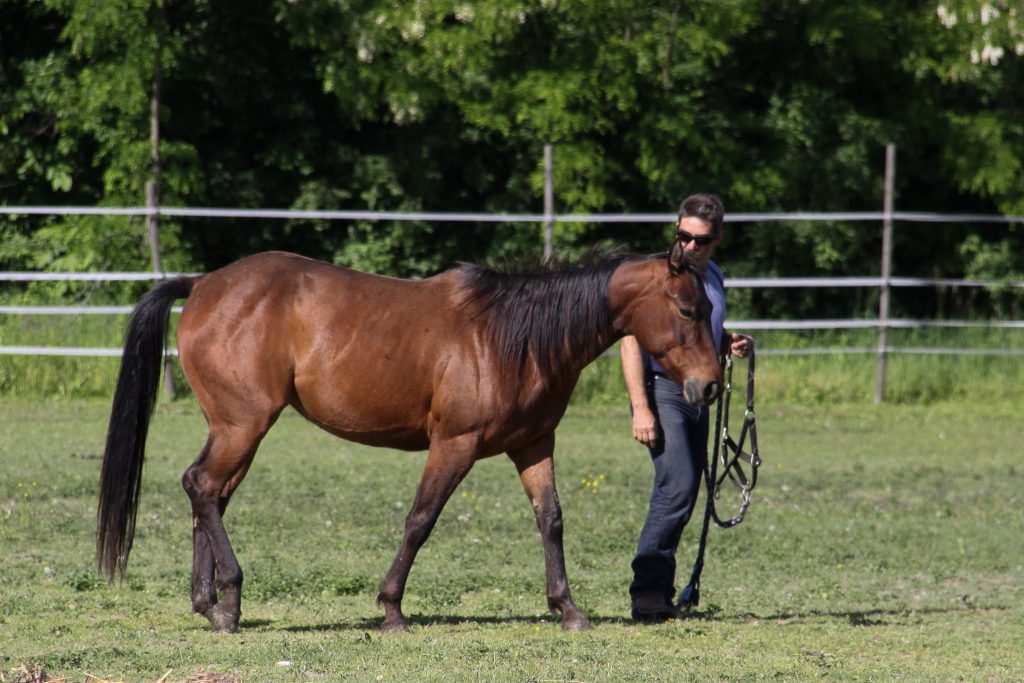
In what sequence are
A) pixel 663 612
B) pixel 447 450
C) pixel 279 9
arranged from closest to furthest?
pixel 447 450
pixel 663 612
pixel 279 9

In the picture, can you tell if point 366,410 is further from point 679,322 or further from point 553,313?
point 679,322

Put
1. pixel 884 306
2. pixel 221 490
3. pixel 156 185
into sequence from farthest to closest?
pixel 156 185, pixel 884 306, pixel 221 490

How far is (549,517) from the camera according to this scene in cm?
629

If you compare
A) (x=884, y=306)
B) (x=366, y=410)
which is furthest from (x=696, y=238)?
(x=884, y=306)

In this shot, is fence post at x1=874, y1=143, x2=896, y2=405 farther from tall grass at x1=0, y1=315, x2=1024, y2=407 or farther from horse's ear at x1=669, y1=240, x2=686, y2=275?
horse's ear at x1=669, y1=240, x2=686, y2=275

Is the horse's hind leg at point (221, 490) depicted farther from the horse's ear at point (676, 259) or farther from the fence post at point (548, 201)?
the fence post at point (548, 201)

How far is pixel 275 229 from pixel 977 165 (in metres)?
8.74

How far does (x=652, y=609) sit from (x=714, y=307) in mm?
1430

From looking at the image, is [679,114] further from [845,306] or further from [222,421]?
[222,421]

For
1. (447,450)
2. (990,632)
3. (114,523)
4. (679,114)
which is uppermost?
(679,114)

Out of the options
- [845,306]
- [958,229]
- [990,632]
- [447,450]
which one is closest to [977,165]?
[958,229]

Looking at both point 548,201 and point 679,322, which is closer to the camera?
point 679,322

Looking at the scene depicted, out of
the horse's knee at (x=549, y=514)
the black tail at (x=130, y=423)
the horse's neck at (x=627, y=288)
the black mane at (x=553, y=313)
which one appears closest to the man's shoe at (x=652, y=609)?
the horse's knee at (x=549, y=514)

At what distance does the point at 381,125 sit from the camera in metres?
17.6
